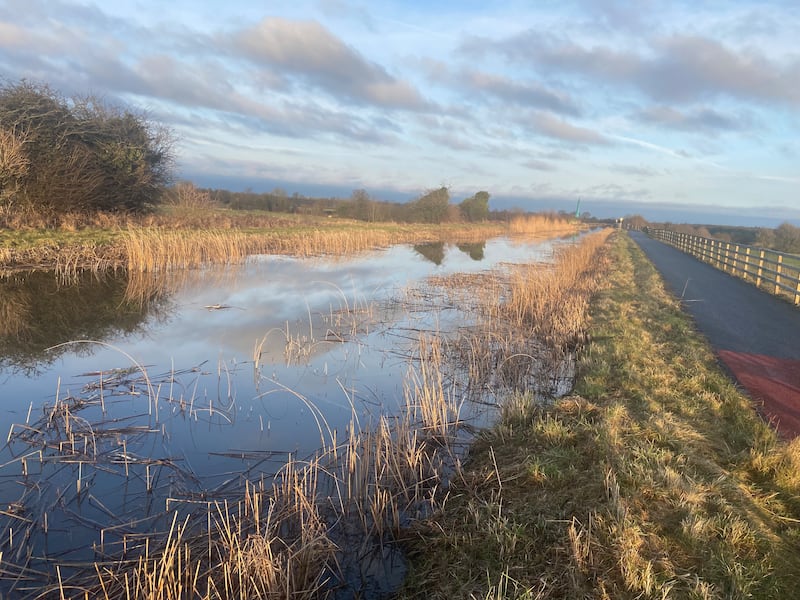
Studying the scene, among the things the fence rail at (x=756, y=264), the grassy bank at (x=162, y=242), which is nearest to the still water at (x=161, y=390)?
the grassy bank at (x=162, y=242)

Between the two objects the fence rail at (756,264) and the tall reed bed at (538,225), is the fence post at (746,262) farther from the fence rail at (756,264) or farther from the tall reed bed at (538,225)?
the tall reed bed at (538,225)

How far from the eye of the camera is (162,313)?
1139 cm

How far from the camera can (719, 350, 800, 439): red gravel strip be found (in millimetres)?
5082

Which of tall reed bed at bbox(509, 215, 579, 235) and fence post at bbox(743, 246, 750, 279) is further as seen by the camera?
tall reed bed at bbox(509, 215, 579, 235)

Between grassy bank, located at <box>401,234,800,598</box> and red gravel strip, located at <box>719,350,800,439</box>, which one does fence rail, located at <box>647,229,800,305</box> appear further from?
grassy bank, located at <box>401,234,800,598</box>

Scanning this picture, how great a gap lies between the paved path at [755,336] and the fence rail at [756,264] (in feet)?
1.32

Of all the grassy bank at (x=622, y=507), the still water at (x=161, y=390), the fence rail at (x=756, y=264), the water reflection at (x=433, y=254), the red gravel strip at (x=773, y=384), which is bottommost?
the still water at (x=161, y=390)

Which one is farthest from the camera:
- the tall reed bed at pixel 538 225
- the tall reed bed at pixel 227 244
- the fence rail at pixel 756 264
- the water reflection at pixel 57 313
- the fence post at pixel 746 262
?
the tall reed bed at pixel 538 225

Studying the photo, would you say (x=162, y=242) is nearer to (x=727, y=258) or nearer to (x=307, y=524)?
(x=307, y=524)

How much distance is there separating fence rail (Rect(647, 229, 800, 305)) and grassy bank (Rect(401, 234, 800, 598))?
9.44 metres

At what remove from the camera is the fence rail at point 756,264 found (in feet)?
42.8

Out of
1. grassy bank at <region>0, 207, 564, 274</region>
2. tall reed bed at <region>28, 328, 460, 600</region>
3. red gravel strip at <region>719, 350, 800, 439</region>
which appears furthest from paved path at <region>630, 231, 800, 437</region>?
grassy bank at <region>0, 207, 564, 274</region>

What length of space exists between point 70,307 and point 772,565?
514 inches

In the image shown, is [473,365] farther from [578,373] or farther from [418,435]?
[418,435]
